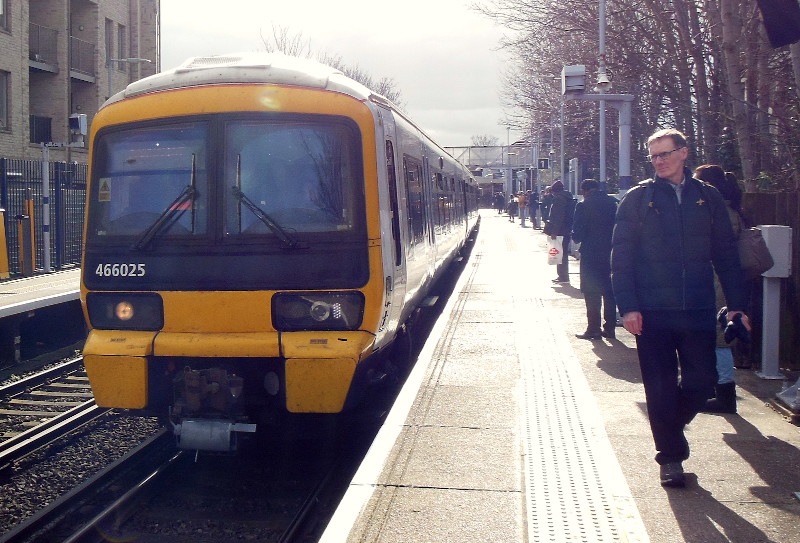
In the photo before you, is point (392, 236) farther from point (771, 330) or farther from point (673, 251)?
point (771, 330)

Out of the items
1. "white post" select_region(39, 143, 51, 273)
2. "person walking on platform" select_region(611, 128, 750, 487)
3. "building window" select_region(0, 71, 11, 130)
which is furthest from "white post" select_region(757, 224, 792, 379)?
"building window" select_region(0, 71, 11, 130)

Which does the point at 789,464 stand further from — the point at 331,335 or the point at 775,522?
the point at 331,335

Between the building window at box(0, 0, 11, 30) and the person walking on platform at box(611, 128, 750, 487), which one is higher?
the building window at box(0, 0, 11, 30)

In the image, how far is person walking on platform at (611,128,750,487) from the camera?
483 centimetres

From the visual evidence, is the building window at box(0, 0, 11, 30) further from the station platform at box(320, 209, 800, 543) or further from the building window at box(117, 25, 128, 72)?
the station platform at box(320, 209, 800, 543)

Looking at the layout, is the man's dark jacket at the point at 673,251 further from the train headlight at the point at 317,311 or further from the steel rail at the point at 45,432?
the steel rail at the point at 45,432

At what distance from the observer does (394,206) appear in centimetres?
692

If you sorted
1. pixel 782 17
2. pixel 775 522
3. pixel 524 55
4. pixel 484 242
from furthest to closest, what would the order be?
pixel 484 242, pixel 524 55, pixel 782 17, pixel 775 522

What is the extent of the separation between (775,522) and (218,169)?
3884mm

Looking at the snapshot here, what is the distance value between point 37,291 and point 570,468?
10.8 m

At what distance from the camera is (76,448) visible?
24.0 ft

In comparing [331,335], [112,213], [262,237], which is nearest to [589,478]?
[331,335]

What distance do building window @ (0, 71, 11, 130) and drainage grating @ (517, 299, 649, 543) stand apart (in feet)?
71.9

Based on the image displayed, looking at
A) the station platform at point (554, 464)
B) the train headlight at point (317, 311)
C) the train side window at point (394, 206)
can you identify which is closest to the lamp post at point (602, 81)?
the station platform at point (554, 464)
